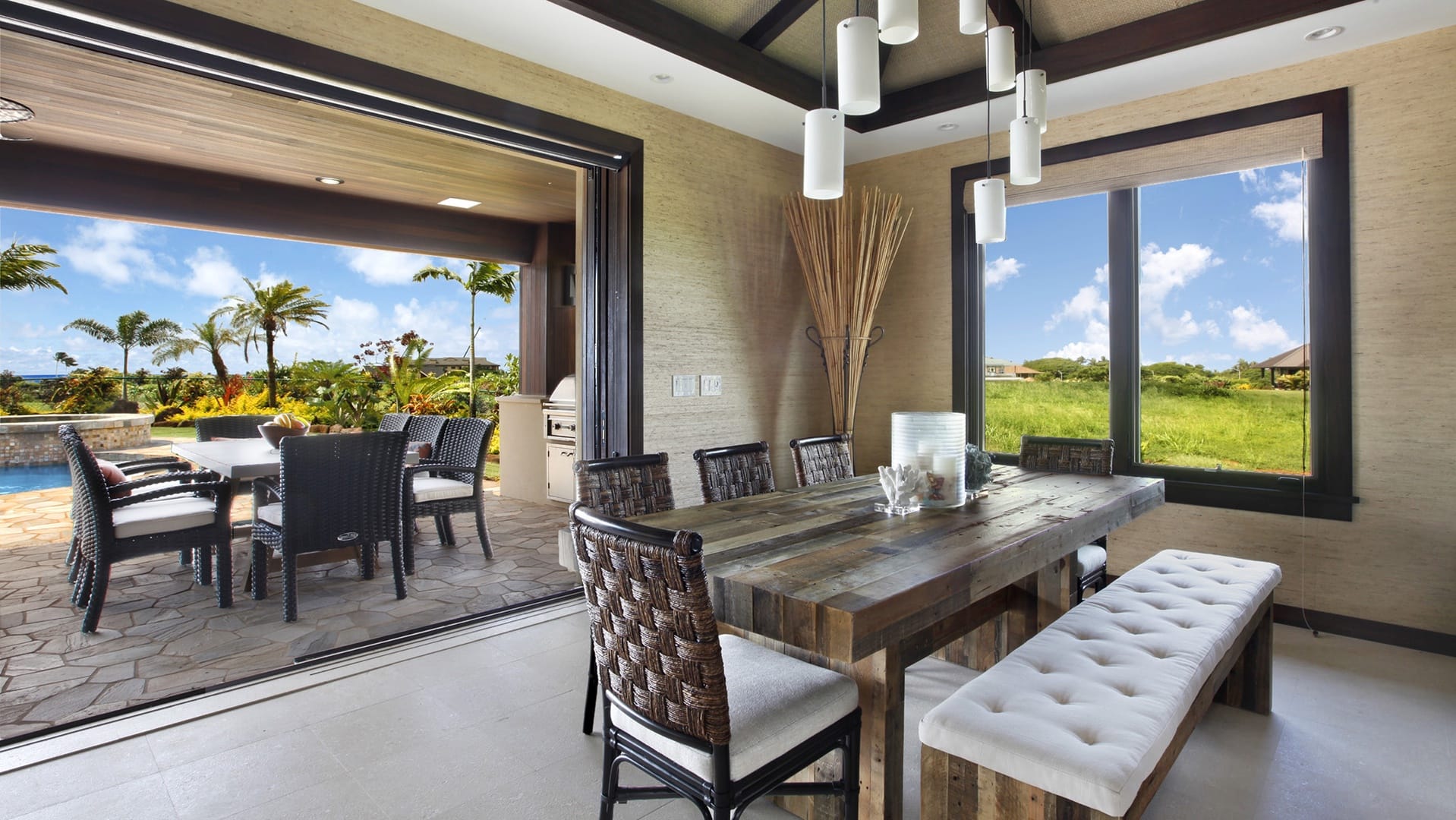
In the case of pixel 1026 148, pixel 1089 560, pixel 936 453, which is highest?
pixel 1026 148

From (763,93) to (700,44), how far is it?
0.49 m

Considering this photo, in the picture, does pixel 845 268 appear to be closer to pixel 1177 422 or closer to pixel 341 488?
pixel 1177 422

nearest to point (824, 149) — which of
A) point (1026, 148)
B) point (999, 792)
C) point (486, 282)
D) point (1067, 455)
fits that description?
point (1026, 148)

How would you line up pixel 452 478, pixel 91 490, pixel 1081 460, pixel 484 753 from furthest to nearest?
pixel 452 478 → pixel 1081 460 → pixel 91 490 → pixel 484 753

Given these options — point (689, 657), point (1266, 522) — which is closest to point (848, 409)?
point (1266, 522)

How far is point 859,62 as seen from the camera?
188 cm

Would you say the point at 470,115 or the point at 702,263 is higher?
the point at 470,115

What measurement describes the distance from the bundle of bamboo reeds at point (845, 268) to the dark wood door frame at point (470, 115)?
1181 millimetres

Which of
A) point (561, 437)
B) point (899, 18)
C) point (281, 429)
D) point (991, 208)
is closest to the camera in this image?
point (899, 18)

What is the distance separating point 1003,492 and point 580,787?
5.73 ft

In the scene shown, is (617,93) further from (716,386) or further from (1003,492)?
(1003,492)

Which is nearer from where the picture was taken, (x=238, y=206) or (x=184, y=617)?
(x=184, y=617)

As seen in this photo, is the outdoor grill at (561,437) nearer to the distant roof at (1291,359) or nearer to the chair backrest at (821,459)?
the chair backrest at (821,459)

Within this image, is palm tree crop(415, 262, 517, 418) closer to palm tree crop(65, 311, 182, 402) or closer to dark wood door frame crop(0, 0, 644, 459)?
palm tree crop(65, 311, 182, 402)
